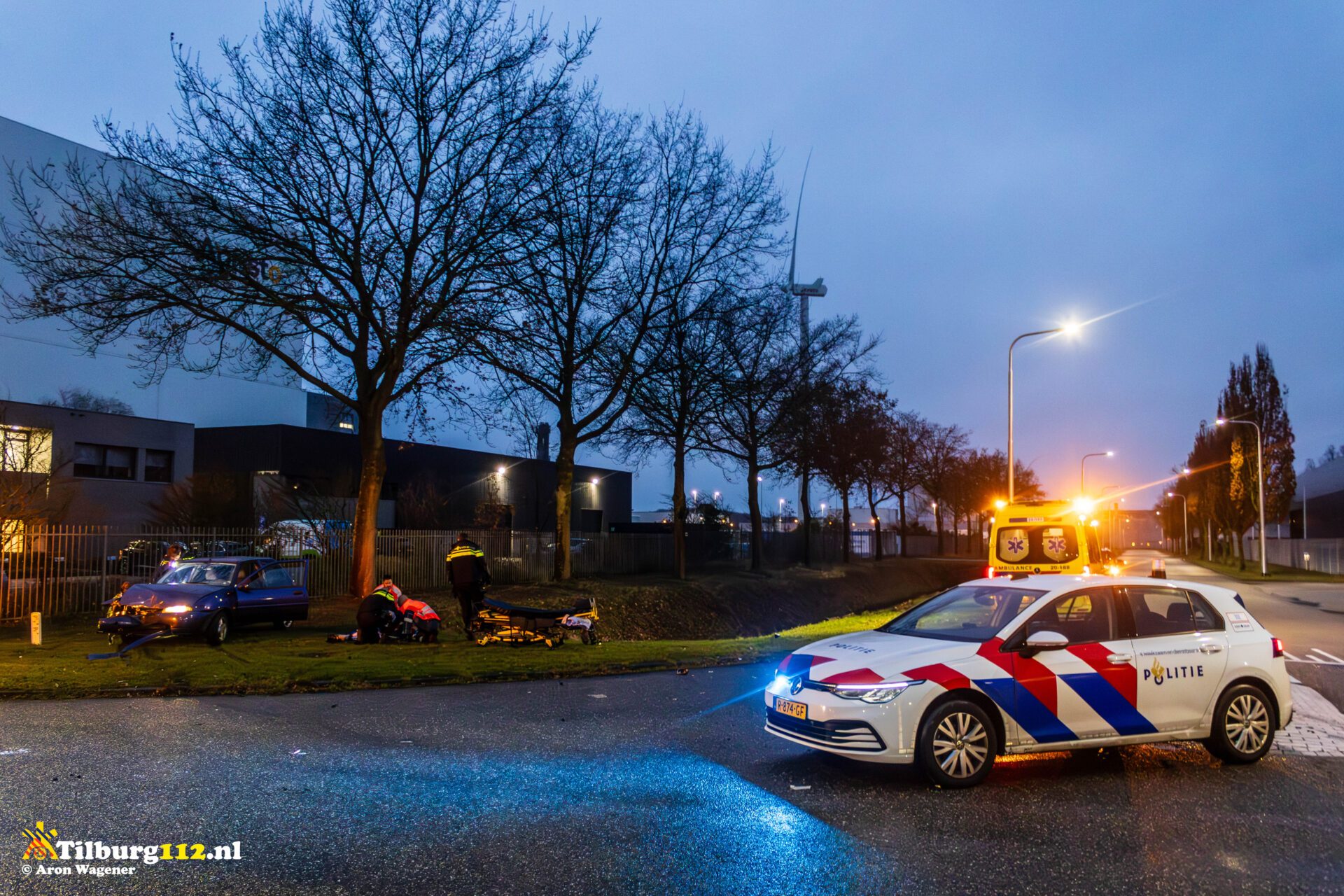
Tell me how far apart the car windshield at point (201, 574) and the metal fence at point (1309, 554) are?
52.0 metres

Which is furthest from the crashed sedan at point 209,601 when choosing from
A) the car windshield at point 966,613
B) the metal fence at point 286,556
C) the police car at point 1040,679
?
the car windshield at point 966,613

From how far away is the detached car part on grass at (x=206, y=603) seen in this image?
14.9 metres

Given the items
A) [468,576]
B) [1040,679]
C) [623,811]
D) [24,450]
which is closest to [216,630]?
[468,576]

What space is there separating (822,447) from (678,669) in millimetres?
28304

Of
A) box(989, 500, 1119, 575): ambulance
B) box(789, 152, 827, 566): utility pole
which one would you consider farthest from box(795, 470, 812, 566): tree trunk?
box(989, 500, 1119, 575): ambulance

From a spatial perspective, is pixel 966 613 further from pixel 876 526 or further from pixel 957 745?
pixel 876 526

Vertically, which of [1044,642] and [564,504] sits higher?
[564,504]

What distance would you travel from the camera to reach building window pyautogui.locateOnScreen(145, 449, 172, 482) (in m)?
42.2

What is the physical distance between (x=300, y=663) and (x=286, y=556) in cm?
1351

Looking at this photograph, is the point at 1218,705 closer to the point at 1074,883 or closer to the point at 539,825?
the point at 1074,883

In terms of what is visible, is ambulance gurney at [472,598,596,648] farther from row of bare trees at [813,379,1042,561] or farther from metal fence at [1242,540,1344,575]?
metal fence at [1242,540,1344,575]

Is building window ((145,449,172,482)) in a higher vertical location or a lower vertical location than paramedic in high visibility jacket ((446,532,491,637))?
higher

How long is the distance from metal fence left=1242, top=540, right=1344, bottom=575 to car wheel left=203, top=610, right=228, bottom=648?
52.2 m

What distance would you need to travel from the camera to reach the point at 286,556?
24844mm
